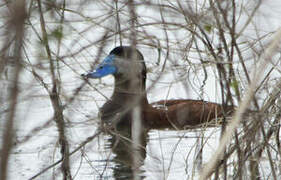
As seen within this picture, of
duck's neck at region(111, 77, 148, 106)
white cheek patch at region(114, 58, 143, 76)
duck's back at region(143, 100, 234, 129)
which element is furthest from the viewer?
duck's back at region(143, 100, 234, 129)

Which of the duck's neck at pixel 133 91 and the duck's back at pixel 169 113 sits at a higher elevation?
the duck's back at pixel 169 113

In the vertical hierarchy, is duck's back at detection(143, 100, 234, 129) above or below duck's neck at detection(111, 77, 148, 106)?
above

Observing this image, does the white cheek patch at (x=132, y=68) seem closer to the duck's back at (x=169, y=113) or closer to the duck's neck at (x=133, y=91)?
the duck's neck at (x=133, y=91)

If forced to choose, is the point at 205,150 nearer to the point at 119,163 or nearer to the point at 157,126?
the point at 119,163

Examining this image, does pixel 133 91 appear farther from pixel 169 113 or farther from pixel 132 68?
pixel 169 113

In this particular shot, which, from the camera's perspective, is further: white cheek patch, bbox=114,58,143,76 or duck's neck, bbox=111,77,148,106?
duck's neck, bbox=111,77,148,106

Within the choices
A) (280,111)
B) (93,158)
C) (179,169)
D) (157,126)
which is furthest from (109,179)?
(157,126)

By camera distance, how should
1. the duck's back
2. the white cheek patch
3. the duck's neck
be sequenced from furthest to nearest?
1. the duck's back
2. the duck's neck
3. the white cheek patch

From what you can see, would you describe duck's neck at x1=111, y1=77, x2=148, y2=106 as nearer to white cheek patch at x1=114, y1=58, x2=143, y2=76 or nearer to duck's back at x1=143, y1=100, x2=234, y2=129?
white cheek patch at x1=114, y1=58, x2=143, y2=76

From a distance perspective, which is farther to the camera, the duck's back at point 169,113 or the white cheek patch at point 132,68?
the duck's back at point 169,113

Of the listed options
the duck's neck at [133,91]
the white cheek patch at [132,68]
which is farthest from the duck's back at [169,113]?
the duck's neck at [133,91]

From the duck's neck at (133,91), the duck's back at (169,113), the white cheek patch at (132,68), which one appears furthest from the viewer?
the duck's back at (169,113)

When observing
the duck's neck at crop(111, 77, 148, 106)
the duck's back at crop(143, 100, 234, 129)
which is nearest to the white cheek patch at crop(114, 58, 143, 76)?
the duck's neck at crop(111, 77, 148, 106)

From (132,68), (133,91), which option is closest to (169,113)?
(133,91)
